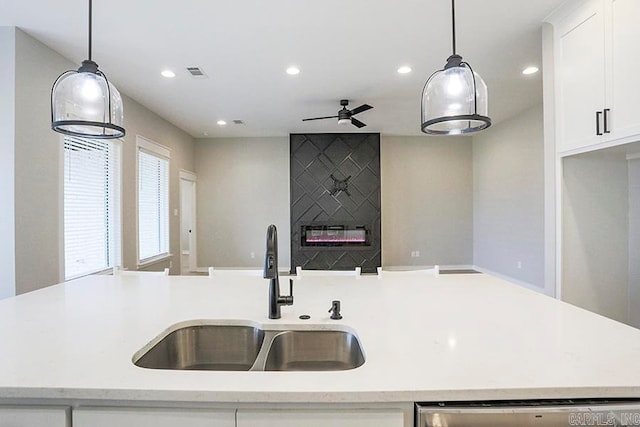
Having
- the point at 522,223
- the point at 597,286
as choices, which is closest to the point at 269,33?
the point at 597,286

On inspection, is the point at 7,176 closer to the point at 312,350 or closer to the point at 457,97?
the point at 312,350

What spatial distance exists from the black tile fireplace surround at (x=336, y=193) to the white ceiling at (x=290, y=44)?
1.76 metres

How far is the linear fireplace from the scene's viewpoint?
6.54m

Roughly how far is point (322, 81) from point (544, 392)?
3.73 m

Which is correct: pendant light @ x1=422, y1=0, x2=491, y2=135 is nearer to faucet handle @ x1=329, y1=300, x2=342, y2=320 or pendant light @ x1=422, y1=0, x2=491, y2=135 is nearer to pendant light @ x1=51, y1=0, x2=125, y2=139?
faucet handle @ x1=329, y1=300, x2=342, y2=320

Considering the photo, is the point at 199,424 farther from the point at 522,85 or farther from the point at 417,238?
the point at 417,238

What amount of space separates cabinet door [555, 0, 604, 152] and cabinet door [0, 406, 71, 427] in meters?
2.96

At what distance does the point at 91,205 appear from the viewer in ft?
12.2

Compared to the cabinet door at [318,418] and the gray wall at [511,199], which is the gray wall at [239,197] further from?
the cabinet door at [318,418]

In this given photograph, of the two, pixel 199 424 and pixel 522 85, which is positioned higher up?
pixel 522 85

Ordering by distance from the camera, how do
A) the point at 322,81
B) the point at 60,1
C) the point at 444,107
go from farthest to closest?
1. the point at 322,81
2. the point at 60,1
3. the point at 444,107

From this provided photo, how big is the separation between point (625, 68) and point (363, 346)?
231 cm

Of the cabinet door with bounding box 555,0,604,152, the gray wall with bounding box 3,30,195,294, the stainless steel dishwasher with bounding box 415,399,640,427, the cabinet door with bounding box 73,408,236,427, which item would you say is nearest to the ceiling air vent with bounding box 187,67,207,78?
the gray wall with bounding box 3,30,195,294

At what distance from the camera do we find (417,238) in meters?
6.89
